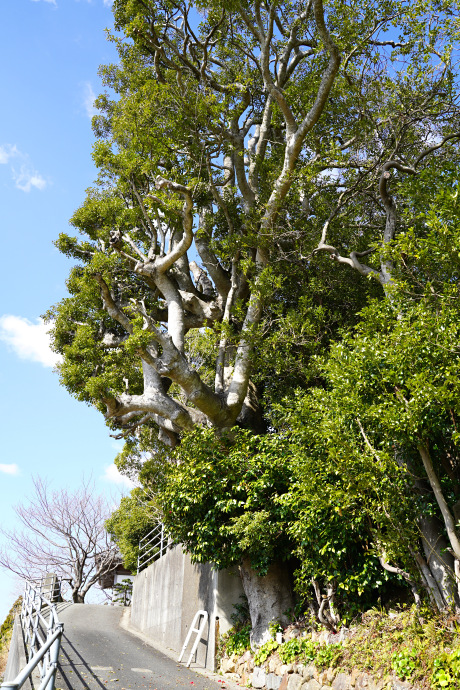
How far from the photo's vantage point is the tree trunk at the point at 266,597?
9078 mm

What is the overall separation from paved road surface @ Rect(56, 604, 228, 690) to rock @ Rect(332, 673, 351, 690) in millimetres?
2568

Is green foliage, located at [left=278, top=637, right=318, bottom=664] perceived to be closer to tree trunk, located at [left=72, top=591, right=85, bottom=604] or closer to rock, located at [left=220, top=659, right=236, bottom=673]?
rock, located at [left=220, top=659, right=236, bottom=673]

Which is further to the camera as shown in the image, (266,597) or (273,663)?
(266,597)

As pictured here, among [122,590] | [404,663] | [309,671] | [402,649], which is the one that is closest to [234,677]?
[309,671]

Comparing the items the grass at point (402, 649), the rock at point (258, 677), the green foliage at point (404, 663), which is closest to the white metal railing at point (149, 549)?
the rock at point (258, 677)

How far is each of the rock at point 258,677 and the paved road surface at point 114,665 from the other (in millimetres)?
565

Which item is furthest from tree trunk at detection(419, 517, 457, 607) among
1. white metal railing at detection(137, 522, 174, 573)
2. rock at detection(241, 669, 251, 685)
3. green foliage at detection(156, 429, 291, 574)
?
white metal railing at detection(137, 522, 174, 573)

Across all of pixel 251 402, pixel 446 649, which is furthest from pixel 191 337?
pixel 446 649

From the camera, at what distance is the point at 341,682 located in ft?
21.1

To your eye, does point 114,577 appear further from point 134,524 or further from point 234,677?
point 234,677

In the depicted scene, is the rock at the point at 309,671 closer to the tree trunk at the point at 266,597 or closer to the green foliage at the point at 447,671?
the tree trunk at the point at 266,597

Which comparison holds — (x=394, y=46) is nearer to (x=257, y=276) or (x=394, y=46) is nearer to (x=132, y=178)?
(x=257, y=276)

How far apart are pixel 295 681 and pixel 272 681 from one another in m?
0.76

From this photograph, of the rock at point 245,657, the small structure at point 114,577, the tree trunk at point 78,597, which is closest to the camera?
the rock at point 245,657
